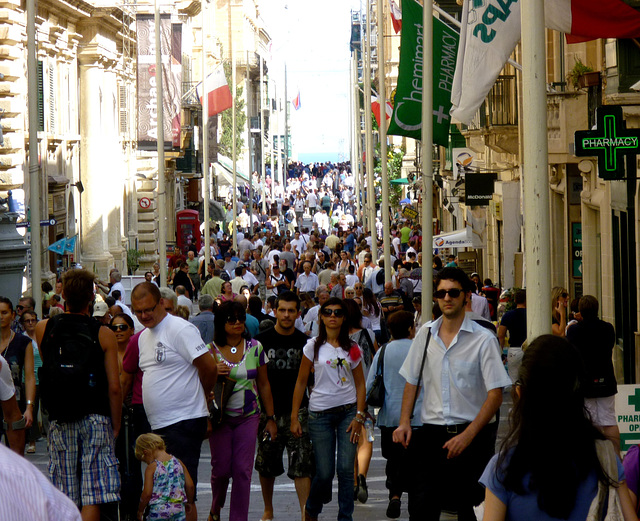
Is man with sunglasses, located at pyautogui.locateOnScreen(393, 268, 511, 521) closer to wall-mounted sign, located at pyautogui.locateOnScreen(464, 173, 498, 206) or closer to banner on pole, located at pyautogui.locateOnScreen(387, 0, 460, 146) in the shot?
banner on pole, located at pyautogui.locateOnScreen(387, 0, 460, 146)

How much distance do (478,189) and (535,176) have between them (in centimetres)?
2038

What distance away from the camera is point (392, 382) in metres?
A: 9.32

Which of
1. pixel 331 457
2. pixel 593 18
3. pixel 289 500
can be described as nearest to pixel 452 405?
pixel 331 457

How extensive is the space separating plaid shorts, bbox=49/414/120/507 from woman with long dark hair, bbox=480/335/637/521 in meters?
3.68

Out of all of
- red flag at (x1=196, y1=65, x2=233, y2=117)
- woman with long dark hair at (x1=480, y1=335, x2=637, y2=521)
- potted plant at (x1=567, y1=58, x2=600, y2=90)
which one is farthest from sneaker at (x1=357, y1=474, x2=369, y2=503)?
red flag at (x1=196, y1=65, x2=233, y2=117)

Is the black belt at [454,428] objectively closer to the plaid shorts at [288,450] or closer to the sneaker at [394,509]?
the plaid shorts at [288,450]

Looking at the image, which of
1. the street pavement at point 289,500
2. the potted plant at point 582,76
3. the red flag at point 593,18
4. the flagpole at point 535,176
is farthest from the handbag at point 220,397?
the potted plant at point 582,76

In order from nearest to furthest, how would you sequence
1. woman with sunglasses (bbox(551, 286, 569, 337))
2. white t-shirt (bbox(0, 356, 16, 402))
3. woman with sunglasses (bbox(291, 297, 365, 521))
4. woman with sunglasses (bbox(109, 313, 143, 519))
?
white t-shirt (bbox(0, 356, 16, 402)), woman with sunglasses (bbox(109, 313, 143, 519)), woman with sunglasses (bbox(291, 297, 365, 521)), woman with sunglasses (bbox(551, 286, 569, 337))

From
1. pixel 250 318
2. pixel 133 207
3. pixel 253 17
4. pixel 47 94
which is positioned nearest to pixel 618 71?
pixel 250 318

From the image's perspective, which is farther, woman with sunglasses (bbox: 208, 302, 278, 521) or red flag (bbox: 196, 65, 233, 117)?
red flag (bbox: 196, 65, 233, 117)

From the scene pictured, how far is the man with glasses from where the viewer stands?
7852 millimetres

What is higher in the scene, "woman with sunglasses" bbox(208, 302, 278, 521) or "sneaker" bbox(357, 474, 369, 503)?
"woman with sunglasses" bbox(208, 302, 278, 521)

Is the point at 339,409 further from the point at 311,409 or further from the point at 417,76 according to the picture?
the point at 417,76

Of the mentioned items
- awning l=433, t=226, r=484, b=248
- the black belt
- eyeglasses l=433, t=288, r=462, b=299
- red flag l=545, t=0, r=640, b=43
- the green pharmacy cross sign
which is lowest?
the black belt
